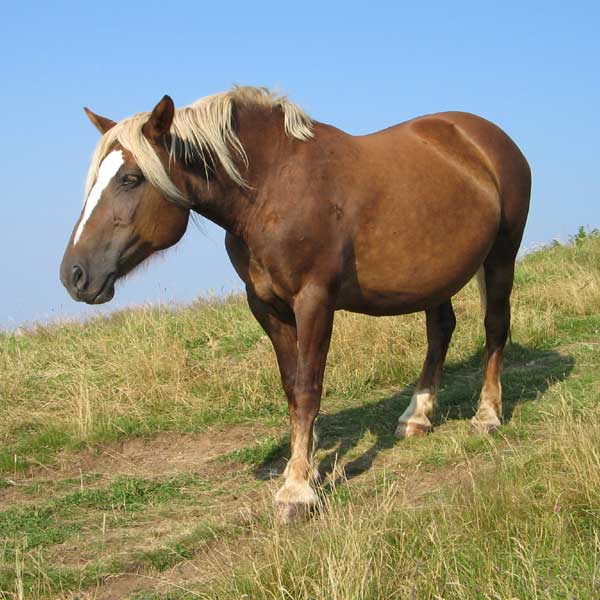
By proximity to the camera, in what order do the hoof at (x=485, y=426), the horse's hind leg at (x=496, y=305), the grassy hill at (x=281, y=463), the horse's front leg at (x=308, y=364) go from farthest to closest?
the horse's hind leg at (x=496, y=305)
the hoof at (x=485, y=426)
the horse's front leg at (x=308, y=364)
the grassy hill at (x=281, y=463)

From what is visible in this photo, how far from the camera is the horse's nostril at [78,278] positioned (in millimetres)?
4051

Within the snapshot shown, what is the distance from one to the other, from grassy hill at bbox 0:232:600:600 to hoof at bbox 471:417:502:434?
0.15 metres

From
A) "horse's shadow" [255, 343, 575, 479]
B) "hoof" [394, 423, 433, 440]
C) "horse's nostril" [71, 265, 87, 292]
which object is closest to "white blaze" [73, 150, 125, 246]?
"horse's nostril" [71, 265, 87, 292]

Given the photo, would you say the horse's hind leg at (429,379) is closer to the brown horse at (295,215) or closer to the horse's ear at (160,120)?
the brown horse at (295,215)

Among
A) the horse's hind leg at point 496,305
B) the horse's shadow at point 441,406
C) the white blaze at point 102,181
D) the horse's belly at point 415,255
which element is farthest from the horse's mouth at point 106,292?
the horse's hind leg at point 496,305

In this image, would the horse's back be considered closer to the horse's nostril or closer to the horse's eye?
the horse's eye

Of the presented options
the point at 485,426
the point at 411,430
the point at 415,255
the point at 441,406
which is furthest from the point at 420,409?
the point at 415,255

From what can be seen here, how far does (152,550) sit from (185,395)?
264cm

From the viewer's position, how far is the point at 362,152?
491 cm

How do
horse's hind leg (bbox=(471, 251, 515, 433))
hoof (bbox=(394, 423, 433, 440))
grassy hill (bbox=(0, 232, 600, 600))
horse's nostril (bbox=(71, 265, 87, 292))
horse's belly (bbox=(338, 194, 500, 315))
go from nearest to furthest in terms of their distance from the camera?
grassy hill (bbox=(0, 232, 600, 600))
horse's nostril (bbox=(71, 265, 87, 292))
horse's belly (bbox=(338, 194, 500, 315))
hoof (bbox=(394, 423, 433, 440))
horse's hind leg (bbox=(471, 251, 515, 433))

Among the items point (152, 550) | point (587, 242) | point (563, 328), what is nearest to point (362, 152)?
point (152, 550)

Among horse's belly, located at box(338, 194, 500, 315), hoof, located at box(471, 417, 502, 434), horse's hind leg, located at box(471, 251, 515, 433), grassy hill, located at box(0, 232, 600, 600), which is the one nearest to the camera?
grassy hill, located at box(0, 232, 600, 600)

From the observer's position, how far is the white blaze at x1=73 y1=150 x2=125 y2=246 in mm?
4098

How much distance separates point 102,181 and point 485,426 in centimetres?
296
